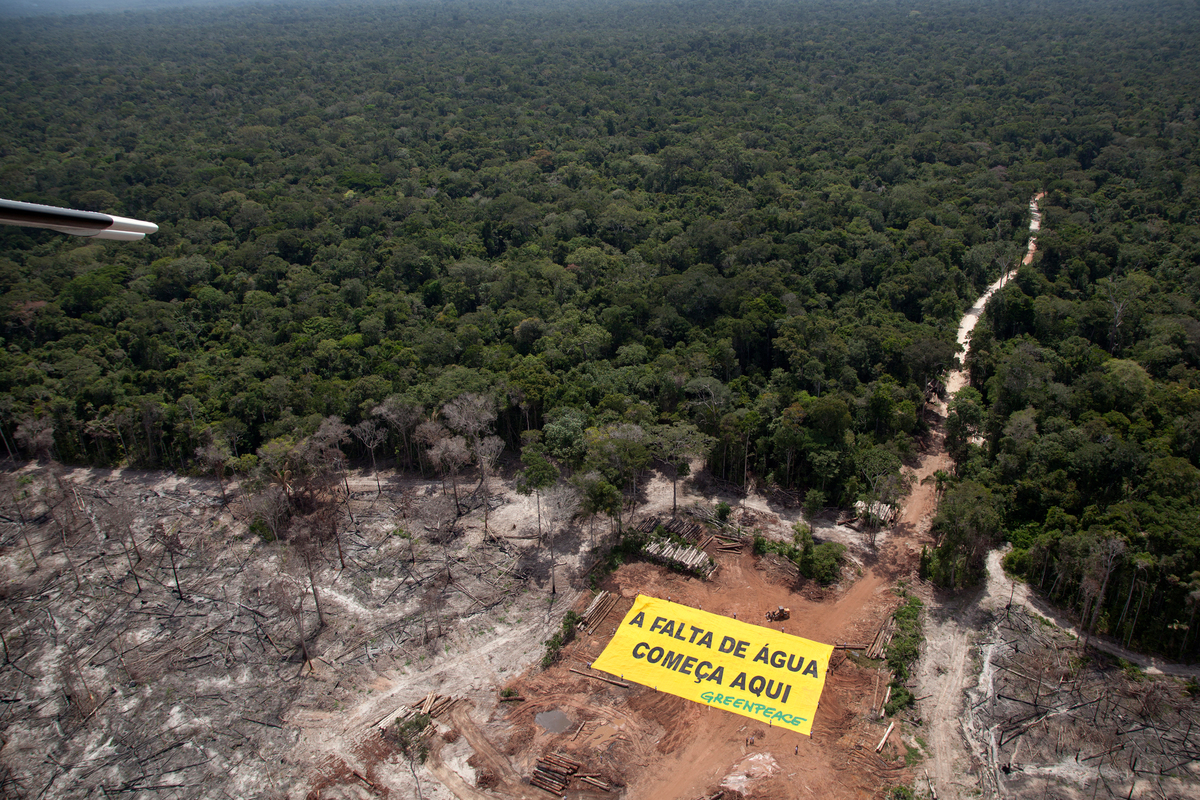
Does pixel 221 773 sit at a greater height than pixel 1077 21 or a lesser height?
lesser

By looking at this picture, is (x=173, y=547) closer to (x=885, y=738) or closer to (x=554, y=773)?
(x=554, y=773)

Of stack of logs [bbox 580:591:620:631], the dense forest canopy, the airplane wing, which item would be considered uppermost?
the airplane wing

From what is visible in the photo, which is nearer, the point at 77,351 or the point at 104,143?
the point at 77,351

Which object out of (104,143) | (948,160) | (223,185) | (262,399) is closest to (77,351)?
(262,399)

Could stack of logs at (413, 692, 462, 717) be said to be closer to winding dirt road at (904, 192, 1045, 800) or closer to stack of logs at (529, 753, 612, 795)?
stack of logs at (529, 753, 612, 795)

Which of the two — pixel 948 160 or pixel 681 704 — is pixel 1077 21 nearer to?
pixel 948 160

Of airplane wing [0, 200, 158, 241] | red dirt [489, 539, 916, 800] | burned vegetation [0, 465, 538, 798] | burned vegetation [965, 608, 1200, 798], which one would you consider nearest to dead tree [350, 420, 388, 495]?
burned vegetation [0, 465, 538, 798]
